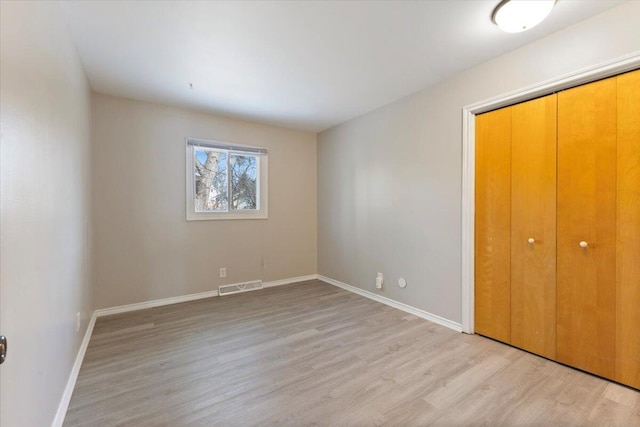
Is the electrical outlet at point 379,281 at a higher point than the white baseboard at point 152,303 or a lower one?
higher

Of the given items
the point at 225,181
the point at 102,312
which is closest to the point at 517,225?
the point at 225,181

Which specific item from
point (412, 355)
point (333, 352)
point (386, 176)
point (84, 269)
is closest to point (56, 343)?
point (84, 269)

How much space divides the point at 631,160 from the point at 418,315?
2078 millimetres

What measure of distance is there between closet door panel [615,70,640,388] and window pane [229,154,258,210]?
3698 millimetres

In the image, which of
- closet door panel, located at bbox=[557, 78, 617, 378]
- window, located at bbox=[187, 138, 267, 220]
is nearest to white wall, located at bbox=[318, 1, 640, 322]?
closet door panel, located at bbox=[557, 78, 617, 378]

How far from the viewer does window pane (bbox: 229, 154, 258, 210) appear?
154 inches

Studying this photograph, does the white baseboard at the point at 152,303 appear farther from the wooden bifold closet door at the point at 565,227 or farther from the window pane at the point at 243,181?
the wooden bifold closet door at the point at 565,227

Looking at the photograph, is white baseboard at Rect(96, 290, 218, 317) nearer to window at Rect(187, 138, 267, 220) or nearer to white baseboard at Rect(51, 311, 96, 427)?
white baseboard at Rect(51, 311, 96, 427)

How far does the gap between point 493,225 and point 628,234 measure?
790 mm

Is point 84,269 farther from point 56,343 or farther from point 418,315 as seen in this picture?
point 418,315

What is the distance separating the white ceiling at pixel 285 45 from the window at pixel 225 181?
0.75 meters

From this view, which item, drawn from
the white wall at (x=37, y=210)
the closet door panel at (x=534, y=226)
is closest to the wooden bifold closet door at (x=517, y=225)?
the closet door panel at (x=534, y=226)

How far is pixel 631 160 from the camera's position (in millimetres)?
1731

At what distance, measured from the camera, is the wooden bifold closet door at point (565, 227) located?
1763mm
